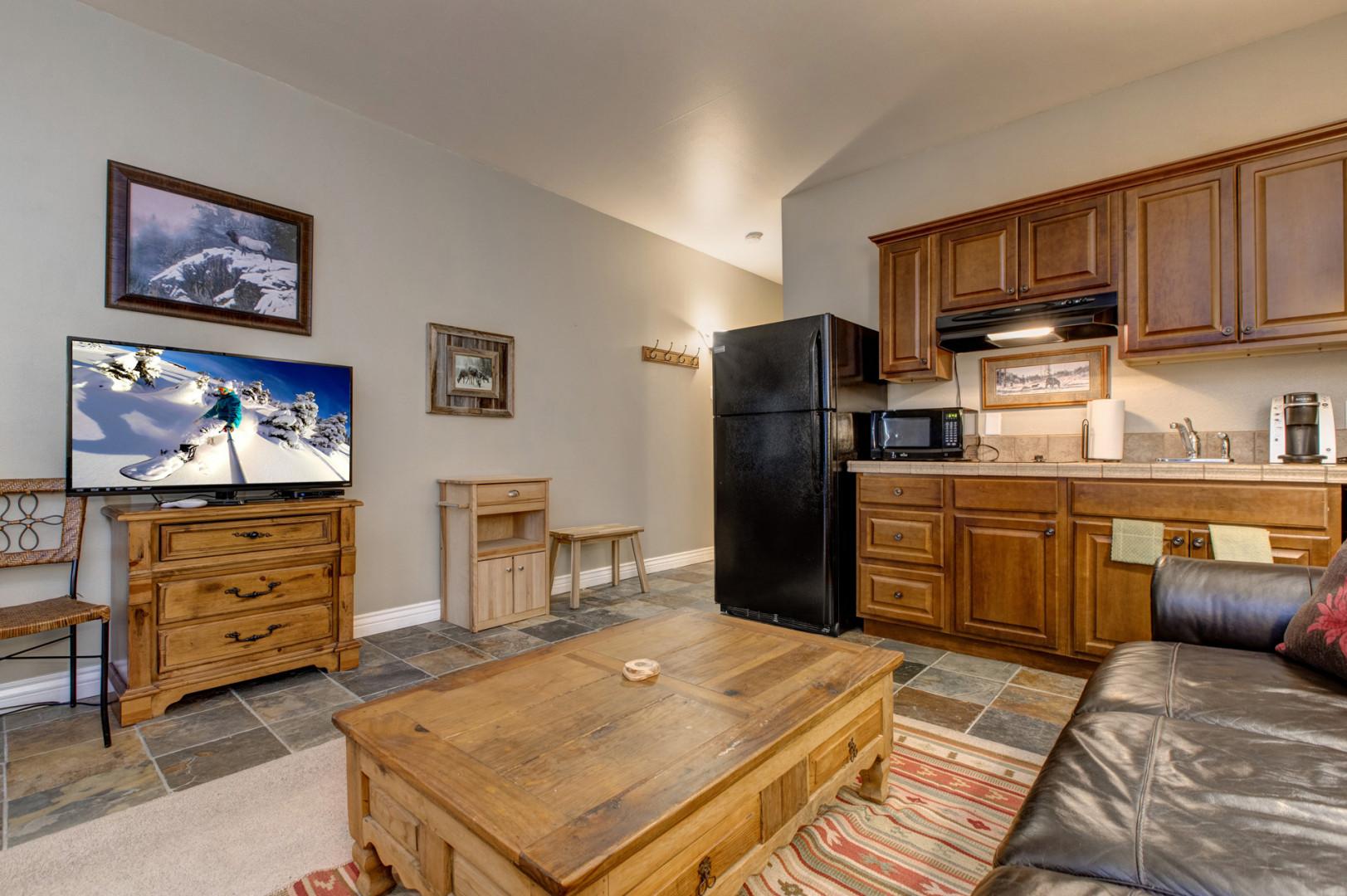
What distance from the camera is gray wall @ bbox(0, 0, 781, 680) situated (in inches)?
97.9

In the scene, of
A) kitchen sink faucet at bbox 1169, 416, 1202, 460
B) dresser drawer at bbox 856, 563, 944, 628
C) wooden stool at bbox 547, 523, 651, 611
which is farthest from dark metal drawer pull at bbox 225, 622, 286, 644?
kitchen sink faucet at bbox 1169, 416, 1202, 460

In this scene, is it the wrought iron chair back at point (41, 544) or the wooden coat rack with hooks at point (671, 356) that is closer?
the wrought iron chair back at point (41, 544)

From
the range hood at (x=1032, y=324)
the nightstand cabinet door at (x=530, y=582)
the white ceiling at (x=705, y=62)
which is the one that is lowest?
the nightstand cabinet door at (x=530, y=582)

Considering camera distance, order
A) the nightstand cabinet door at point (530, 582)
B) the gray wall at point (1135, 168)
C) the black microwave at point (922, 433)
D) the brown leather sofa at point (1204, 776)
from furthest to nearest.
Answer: the nightstand cabinet door at point (530, 582), the black microwave at point (922, 433), the gray wall at point (1135, 168), the brown leather sofa at point (1204, 776)

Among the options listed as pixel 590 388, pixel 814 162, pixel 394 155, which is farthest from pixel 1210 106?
pixel 394 155

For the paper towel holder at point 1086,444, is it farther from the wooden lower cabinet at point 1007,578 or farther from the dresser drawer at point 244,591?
the dresser drawer at point 244,591

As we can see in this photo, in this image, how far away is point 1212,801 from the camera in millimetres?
946

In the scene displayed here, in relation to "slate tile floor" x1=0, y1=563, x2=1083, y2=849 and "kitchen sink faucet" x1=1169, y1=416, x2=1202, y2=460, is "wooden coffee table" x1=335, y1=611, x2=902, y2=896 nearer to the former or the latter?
"slate tile floor" x1=0, y1=563, x2=1083, y2=849

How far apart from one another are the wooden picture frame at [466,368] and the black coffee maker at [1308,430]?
401 centimetres

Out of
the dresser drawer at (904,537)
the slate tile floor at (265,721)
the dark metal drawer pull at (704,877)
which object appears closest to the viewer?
the dark metal drawer pull at (704,877)

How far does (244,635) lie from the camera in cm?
258

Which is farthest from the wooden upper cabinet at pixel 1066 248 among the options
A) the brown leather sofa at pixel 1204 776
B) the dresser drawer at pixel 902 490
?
the brown leather sofa at pixel 1204 776

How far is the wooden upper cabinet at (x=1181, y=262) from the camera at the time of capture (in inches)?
101

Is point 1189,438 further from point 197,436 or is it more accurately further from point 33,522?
point 33,522
